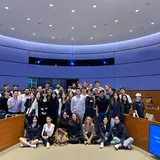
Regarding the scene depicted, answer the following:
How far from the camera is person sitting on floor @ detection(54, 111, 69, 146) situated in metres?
6.07

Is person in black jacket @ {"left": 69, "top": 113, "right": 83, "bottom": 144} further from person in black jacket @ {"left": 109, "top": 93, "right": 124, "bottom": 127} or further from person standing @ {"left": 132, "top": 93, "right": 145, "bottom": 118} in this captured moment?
person standing @ {"left": 132, "top": 93, "right": 145, "bottom": 118}

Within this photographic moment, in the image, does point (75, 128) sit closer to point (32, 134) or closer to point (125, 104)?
point (32, 134)

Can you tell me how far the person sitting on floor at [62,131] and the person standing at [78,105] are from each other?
355 millimetres

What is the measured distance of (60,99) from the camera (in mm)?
6934

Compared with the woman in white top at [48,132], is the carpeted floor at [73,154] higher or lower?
lower

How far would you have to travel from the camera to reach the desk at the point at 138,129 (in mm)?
5370

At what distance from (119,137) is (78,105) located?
1.58 m

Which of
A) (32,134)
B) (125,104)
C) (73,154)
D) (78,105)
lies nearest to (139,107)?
(125,104)

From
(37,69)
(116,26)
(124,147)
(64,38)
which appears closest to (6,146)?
(124,147)

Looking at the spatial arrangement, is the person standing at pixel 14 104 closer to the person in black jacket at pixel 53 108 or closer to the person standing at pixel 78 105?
the person in black jacket at pixel 53 108

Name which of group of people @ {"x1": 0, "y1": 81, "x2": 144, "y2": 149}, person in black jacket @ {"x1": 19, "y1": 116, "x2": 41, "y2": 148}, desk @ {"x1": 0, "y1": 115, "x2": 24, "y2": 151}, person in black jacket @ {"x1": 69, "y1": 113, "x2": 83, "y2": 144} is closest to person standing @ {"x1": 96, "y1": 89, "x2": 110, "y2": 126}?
group of people @ {"x1": 0, "y1": 81, "x2": 144, "y2": 149}

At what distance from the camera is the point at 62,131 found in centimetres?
628

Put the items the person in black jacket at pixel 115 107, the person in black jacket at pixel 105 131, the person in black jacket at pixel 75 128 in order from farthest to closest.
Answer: the person in black jacket at pixel 115 107, the person in black jacket at pixel 75 128, the person in black jacket at pixel 105 131

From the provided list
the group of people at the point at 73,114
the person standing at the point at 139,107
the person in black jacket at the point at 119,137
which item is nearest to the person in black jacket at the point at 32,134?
the group of people at the point at 73,114
